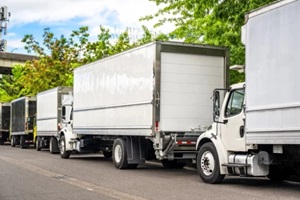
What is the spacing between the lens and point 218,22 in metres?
15.8

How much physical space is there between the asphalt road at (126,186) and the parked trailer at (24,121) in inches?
605

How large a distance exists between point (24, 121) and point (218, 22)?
18202mm

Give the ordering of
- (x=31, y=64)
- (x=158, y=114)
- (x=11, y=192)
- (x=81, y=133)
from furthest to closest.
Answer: (x=31, y=64), (x=81, y=133), (x=158, y=114), (x=11, y=192)

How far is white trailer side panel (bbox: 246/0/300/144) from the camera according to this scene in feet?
30.8

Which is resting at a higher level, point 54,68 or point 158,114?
point 54,68

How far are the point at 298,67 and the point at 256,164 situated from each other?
241 cm

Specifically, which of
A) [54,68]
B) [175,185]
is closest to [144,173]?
[175,185]

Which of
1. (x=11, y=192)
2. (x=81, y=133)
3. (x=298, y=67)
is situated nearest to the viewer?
(x=298, y=67)

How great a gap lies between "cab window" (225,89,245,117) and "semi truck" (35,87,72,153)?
509 inches

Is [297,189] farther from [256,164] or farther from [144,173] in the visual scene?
[144,173]

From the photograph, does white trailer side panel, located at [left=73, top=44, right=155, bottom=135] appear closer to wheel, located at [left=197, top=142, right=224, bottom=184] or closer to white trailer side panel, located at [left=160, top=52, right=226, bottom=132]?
white trailer side panel, located at [left=160, top=52, right=226, bottom=132]

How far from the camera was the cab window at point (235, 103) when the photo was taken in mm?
11406

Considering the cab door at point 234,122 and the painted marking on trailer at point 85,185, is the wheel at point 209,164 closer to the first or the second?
the cab door at point 234,122

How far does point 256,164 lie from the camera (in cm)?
1059
